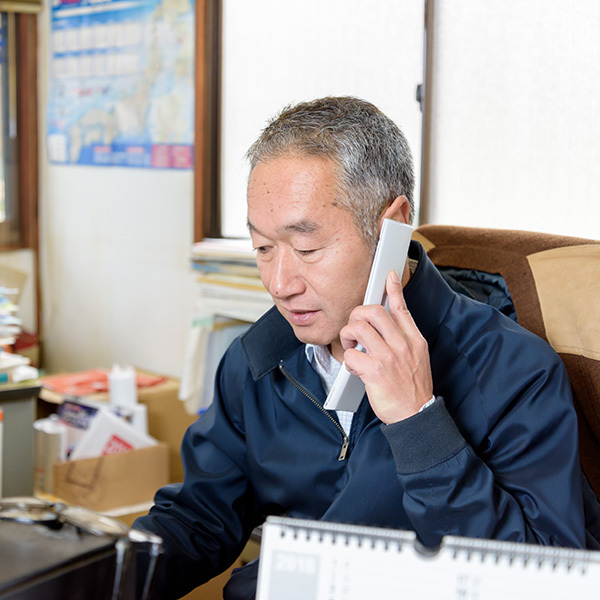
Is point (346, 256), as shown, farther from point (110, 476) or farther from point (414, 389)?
point (110, 476)

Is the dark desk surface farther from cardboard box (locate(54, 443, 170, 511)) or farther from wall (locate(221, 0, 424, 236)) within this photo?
cardboard box (locate(54, 443, 170, 511))

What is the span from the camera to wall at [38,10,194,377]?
10.3 feet

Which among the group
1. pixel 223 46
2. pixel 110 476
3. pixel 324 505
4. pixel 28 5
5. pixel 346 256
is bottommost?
pixel 110 476

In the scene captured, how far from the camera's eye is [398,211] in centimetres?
112

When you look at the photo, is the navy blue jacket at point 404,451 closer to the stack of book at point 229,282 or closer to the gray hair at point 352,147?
the gray hair at point 352,147

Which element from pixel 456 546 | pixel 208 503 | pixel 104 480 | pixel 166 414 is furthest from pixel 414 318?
pixel 166 414

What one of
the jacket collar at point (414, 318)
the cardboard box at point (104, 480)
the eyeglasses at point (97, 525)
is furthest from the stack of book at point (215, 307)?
the eyeglasses at point (97, 525)

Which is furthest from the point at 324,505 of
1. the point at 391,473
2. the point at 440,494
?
the point at 440,494

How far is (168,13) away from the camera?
9.93 ft

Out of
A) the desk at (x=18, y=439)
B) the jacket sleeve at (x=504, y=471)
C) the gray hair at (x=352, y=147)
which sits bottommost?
the desk at (x=18, y=439)

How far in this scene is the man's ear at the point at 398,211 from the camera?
110 cm

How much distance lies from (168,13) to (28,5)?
879 mm

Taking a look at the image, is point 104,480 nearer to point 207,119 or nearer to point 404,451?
point 207,119

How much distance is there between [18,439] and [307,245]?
160cm
